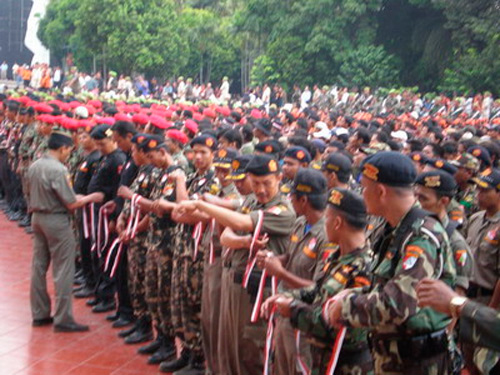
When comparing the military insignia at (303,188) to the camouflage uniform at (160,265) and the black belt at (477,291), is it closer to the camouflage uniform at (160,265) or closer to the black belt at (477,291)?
the black belt at (477,291)

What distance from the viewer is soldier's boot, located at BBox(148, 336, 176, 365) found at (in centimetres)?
659

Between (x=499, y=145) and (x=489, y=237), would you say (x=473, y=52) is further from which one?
(x=489, y=237)

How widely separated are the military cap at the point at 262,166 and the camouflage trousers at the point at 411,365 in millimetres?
1829

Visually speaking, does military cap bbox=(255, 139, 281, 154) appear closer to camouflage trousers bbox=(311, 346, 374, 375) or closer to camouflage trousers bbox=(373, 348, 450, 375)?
camouflage trousers bbox=(311, 346, 374, 375)

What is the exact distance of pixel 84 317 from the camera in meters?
7.89

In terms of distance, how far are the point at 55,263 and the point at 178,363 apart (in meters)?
1.86

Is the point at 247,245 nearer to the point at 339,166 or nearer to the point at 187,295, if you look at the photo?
the point at 339,166

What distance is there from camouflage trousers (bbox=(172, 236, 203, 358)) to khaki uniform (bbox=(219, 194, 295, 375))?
71 cm

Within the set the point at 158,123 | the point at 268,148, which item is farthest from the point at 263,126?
the point at 268,148

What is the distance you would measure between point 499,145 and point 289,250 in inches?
237

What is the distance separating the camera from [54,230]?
23.9ft

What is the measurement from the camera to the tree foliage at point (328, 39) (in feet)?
111

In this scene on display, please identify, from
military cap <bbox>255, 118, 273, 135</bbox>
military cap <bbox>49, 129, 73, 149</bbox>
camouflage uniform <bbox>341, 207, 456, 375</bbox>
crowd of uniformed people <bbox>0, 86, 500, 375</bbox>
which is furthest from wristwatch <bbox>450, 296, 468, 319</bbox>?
military cap <bbox>255, 118, 273, 135</bbox>

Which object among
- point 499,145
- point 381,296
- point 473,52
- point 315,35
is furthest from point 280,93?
point 381,296
